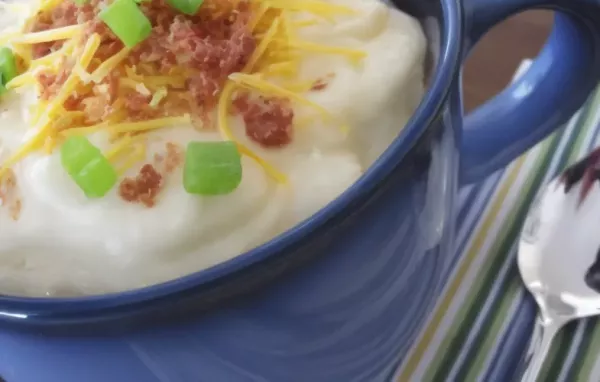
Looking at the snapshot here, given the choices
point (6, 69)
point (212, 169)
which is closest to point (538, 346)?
point (212, 169)

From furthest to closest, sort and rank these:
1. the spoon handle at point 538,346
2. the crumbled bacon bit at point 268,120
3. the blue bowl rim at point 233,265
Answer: the spoon handle at point 538,346, the crumbled bacon bit at point 268,120, the blue bowl rim at point 233,265

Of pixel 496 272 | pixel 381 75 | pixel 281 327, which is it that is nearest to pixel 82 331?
pixel 281 327

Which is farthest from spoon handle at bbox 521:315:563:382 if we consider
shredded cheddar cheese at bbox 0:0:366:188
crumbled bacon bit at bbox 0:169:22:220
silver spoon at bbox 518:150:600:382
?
crumbled bacon bit at bbox 0:169:22:220

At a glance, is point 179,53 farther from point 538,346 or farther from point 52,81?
point 538,346

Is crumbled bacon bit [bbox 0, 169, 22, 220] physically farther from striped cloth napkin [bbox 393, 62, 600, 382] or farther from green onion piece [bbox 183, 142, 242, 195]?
striped cloth napkin [bbox 393, 62, 600, 382]

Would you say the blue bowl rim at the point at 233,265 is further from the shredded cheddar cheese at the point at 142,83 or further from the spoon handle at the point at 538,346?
the spoon handle at the point at 538,346

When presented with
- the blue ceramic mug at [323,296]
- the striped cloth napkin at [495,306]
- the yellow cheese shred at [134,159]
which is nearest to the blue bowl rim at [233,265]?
the blue ceramic mug at [323,296]
